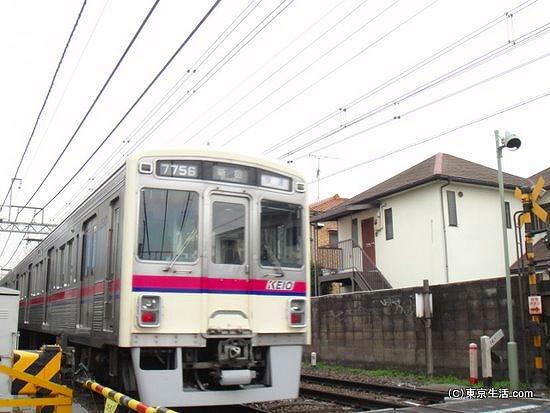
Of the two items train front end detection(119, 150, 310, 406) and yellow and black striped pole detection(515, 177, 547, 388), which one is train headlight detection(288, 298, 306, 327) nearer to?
train front end detection(119, 150, 310, 406)

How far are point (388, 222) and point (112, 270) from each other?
14772 mm

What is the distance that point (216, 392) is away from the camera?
6.38 metres

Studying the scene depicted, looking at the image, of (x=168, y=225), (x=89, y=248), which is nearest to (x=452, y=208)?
(x=89, y=248)

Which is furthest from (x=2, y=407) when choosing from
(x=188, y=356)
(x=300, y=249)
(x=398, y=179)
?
(x=398, y=179)

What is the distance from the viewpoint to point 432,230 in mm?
18406

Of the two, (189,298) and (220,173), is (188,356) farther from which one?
(220,173)

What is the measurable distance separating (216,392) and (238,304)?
1.03 meters

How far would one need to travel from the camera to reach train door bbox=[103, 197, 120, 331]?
22.0ft

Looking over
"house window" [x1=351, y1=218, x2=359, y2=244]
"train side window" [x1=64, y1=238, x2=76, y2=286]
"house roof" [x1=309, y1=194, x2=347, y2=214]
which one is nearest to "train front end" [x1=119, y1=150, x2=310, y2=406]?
"train side window" [x1=64, y1=238, x2=76, y2=286]

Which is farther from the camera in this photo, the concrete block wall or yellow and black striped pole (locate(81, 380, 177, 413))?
the concrete block wall

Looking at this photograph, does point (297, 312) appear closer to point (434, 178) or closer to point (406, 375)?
point (406, 375)

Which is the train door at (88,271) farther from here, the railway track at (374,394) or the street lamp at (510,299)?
the street lamp at (510,299)

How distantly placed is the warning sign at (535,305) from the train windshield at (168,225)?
640 centimetres

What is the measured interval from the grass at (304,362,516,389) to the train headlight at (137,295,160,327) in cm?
700
